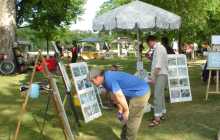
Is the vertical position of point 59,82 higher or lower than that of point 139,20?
lower

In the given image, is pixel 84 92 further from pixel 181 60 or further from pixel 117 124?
pixel 181 60

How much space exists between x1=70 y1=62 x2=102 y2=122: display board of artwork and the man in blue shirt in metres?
2.47

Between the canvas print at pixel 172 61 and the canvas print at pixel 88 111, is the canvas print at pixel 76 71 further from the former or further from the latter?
the canvas print at pixel 172 61

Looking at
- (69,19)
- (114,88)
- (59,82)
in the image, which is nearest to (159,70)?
(114,88)

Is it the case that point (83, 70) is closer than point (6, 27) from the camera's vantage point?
Yes

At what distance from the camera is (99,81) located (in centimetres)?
700

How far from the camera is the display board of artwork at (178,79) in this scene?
14469 mm

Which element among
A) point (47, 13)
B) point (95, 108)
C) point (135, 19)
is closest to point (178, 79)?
point (135, 19)

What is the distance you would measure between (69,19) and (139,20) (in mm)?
36425

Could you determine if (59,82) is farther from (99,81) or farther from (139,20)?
(99,81)

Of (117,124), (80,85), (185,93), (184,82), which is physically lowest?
(117,124)

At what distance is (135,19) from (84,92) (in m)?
4.04

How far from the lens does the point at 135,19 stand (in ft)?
46.7

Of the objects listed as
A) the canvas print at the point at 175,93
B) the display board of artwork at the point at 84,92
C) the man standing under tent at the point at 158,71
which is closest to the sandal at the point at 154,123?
the man standing under tent at the point at 158,71
